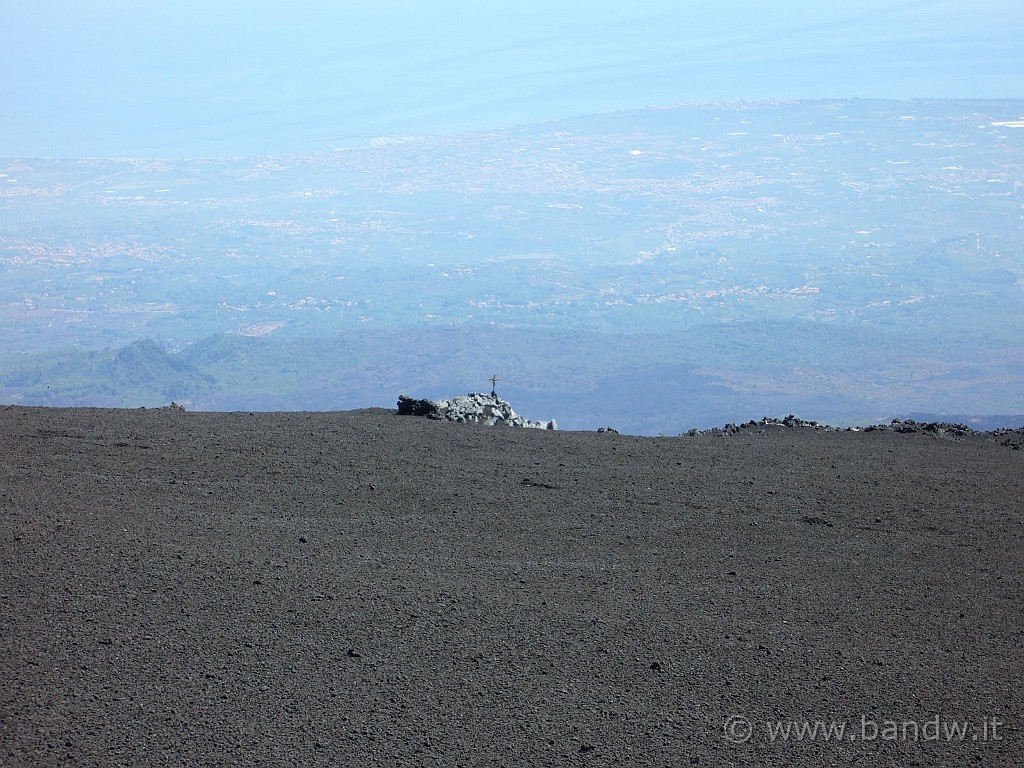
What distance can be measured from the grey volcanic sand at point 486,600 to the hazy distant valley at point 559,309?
76477 mm

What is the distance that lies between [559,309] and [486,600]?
5283 inches

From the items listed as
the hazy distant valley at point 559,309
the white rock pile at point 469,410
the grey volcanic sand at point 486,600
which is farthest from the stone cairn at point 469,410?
the hazy distant valley at point 559,309

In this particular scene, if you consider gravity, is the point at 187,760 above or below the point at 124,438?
below

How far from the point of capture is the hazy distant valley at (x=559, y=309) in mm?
100062

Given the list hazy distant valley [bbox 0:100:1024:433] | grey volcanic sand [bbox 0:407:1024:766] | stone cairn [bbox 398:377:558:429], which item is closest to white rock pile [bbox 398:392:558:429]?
stone cairn [bbox 398:377:558:429]

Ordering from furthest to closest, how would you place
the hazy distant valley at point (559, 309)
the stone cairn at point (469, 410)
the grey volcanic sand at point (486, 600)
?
the hazy distant valley at point (559, 309) < the stone cairn at point (469, 410) < the grey volcanic sand at point (486, 600)

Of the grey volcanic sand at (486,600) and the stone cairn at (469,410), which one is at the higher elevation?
the stone cairn at (469,410)

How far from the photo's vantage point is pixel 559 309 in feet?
464

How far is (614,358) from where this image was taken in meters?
115

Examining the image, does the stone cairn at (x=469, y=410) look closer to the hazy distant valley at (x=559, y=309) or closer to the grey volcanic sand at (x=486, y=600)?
the grey volcanic sand at (x=486, y=600)

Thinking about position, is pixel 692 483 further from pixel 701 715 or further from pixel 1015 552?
pixel 701 715

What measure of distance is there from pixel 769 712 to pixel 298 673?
3244 millimetres

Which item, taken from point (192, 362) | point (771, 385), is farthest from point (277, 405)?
point (771, 385)

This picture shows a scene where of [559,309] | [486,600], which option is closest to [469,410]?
[486,600]
